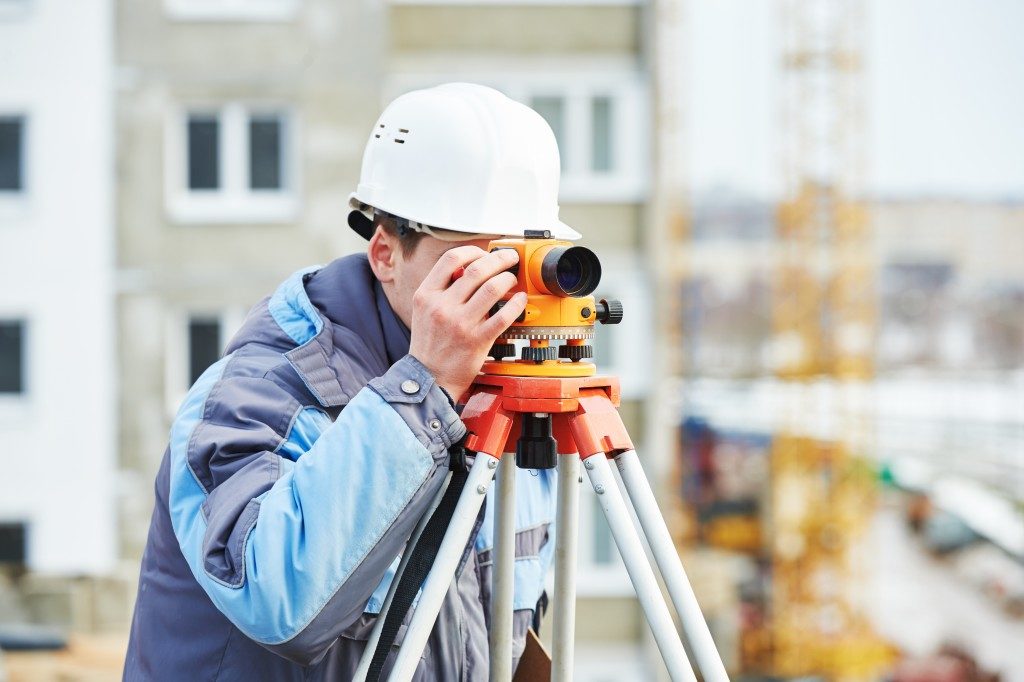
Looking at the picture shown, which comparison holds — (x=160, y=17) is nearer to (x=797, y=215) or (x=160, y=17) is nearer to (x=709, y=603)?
(x=797, y=215)

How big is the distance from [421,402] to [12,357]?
14.3 meters

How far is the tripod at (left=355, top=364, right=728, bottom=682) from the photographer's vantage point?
1.31 m

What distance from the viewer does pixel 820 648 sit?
28.6 m

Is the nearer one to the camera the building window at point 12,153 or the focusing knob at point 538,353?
the focusing knob at point 538,353

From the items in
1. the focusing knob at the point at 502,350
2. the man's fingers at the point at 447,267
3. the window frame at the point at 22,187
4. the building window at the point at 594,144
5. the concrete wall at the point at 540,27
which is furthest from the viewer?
the window frame at the point at 22,187

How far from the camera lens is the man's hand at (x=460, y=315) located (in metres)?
1.26

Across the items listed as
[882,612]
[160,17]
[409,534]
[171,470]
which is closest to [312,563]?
[409,534]

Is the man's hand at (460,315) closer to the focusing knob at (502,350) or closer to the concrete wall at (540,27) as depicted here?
the focusing knob at (502,350)

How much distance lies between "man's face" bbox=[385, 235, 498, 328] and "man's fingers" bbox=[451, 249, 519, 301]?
0.86 ft

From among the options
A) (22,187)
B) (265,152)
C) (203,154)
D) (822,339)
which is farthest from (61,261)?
(822,339)

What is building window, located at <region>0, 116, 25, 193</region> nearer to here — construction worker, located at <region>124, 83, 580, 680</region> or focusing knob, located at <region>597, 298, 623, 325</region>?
construction worker, located at <region>124, 83, 580, 680</region>

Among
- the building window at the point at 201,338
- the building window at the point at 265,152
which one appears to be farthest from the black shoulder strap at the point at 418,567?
the building window at the point at 201,338

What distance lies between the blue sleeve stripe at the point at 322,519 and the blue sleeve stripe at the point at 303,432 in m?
0.09

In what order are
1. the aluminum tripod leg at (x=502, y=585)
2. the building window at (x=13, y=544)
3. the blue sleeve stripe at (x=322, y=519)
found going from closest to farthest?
the blue sleeve stripe at (x=322, y=519) → the aluminum tripod leg at (x=502, y=585) → the building window at (x=13, y=544)
